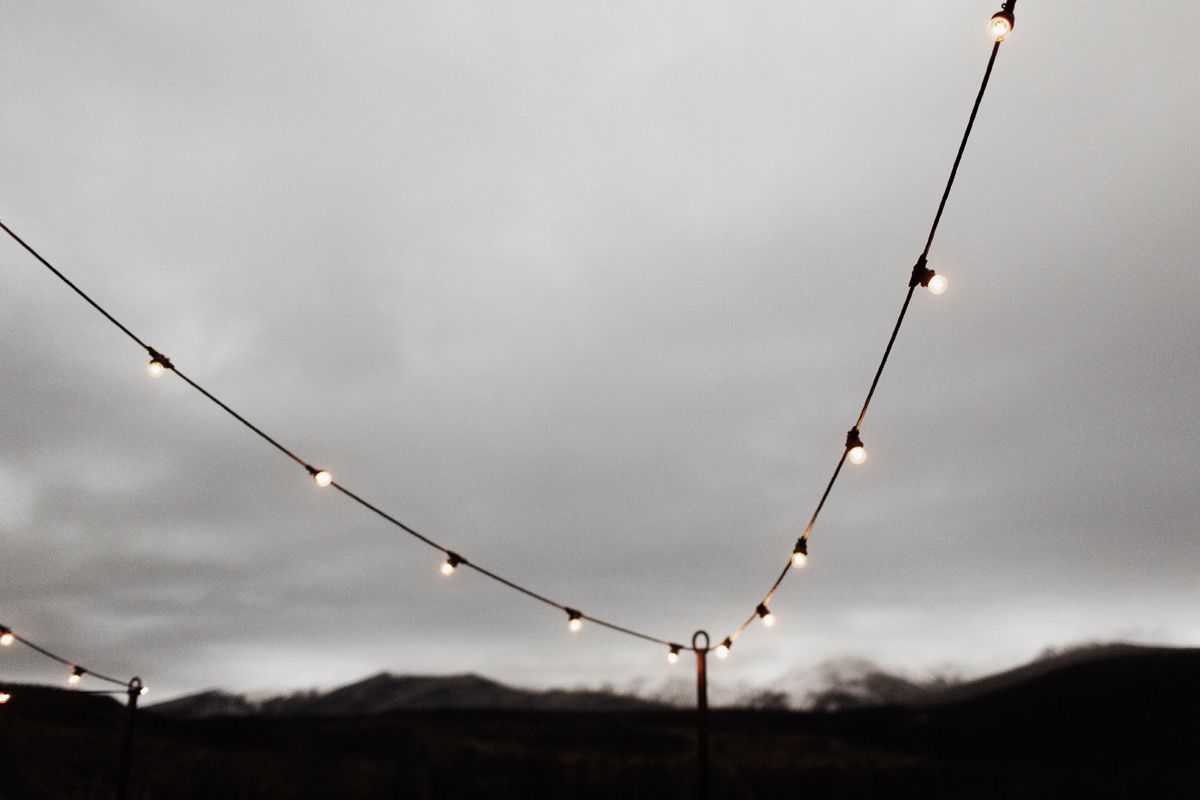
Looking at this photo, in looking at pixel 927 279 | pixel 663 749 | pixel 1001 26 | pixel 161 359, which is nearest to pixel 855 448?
pixel 927 279

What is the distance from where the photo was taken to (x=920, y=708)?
111m

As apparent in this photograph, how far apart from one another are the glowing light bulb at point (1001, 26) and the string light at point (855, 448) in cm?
259

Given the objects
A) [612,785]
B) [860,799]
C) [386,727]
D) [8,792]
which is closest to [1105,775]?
[860,799]

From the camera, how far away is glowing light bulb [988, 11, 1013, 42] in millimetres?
2389

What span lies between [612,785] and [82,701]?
56011 mm

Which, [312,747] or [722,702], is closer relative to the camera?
[312,747]

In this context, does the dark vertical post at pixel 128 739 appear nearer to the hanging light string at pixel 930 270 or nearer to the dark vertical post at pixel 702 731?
the dark vertical post at pixel 702 731

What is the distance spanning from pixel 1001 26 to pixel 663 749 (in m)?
95.5

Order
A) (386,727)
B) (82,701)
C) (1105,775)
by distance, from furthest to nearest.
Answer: (386,727), (82,701), (1105,775)

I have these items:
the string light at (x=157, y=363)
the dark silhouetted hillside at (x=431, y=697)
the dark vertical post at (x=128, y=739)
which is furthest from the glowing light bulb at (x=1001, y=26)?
the dark silhouetted hillside at (x=431, y=697)

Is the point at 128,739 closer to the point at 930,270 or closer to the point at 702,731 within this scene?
the point at 702,731

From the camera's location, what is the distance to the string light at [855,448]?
4.66 meters

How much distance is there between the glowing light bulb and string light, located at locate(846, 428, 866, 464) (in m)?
2.59

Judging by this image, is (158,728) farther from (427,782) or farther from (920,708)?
(920,708)
